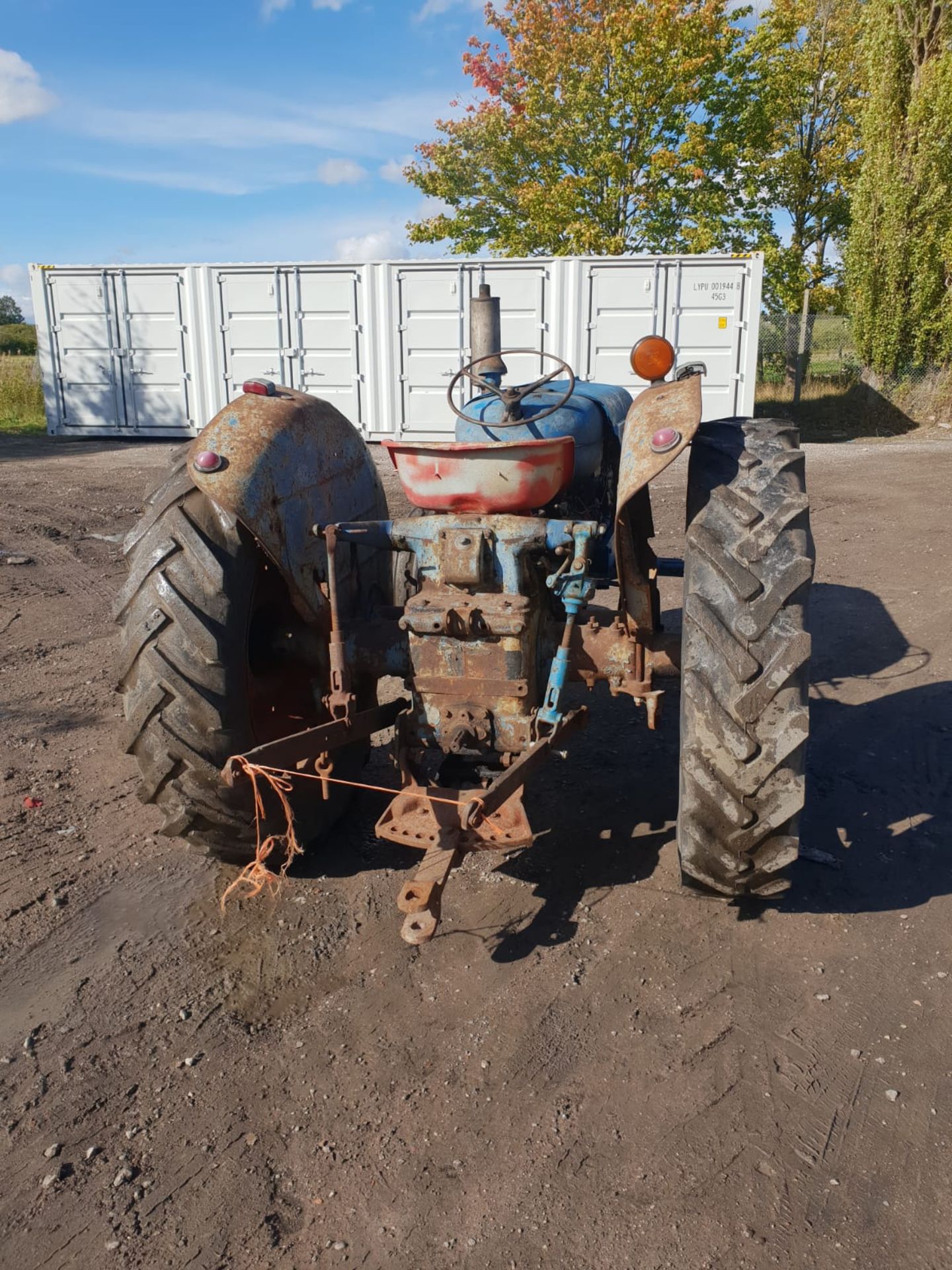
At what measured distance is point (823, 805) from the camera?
4.02 m

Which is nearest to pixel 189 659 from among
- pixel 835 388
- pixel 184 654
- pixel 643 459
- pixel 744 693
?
pixel 184 654

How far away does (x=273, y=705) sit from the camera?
357cm

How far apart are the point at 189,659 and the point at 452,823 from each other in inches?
38.6

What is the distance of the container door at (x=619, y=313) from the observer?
1441 centimetres

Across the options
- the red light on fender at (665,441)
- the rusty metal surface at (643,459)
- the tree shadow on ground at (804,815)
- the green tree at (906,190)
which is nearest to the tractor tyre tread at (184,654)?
the tree shadow on ground at (804,815)

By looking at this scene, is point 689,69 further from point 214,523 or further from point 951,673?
point 214,523

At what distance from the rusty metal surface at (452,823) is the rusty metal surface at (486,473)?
900 millimetres

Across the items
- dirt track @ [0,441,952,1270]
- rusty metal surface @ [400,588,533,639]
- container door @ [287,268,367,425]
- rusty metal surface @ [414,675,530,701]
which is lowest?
dirt track @ [0,441,952,1270]

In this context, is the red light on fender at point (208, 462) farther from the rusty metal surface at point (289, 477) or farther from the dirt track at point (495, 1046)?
the dirt track at point (495, 1046)

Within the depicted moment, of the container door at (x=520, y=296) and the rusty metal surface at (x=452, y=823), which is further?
the container door at (x=520, y=296)

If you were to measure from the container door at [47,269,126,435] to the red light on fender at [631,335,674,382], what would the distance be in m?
14.8

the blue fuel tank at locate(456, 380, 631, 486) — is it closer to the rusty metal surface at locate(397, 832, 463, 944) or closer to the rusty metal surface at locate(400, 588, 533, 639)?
the rusty metal surface at locate(400, 588, 533, 639)

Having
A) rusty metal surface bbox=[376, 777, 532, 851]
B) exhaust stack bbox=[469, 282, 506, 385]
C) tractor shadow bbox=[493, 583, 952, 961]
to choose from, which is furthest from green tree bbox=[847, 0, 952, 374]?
rusty metal surface bbox=[376, 777, 532, 851]

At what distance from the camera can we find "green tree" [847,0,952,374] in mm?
18719
